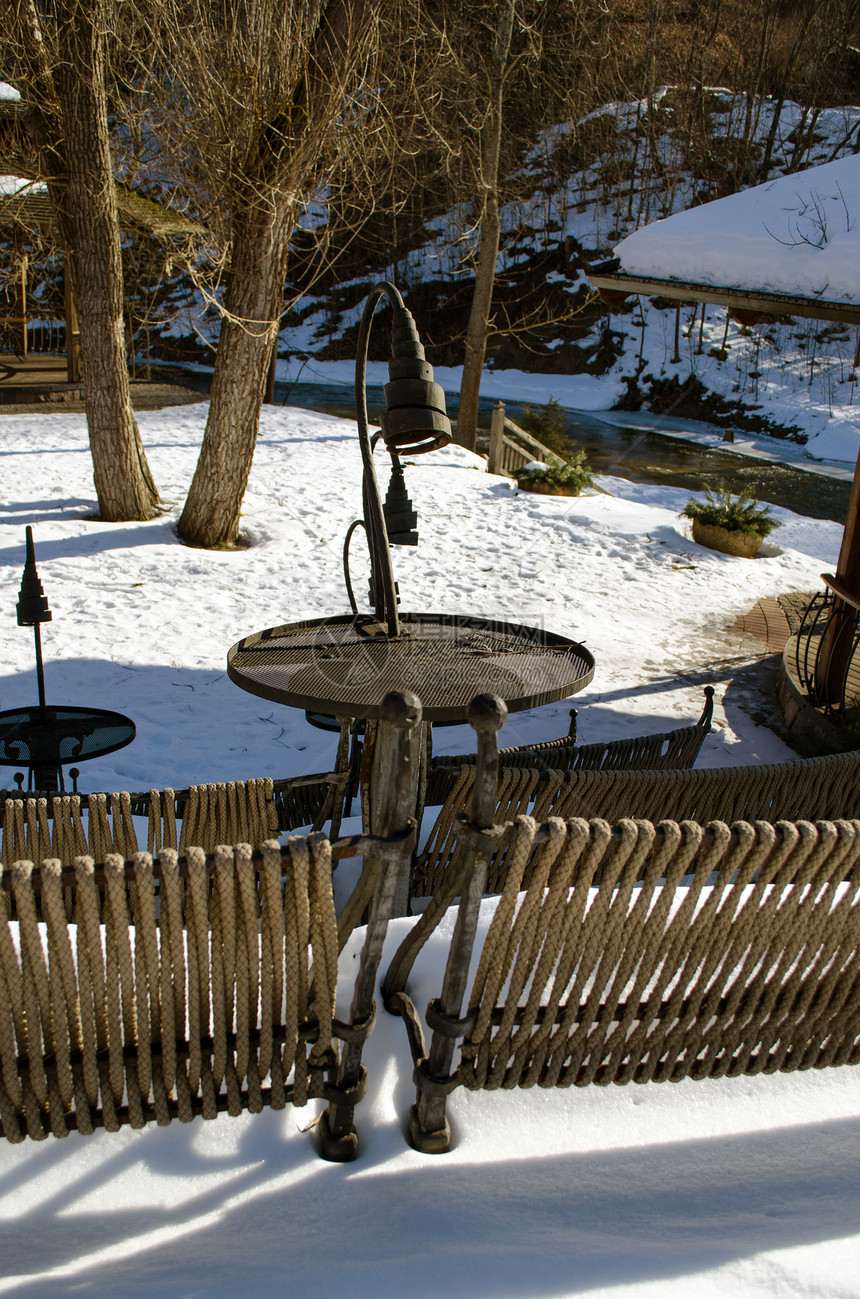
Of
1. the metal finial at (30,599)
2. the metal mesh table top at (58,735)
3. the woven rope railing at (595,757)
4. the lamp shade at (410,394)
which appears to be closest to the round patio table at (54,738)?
the metal mesh table top at (58,735)

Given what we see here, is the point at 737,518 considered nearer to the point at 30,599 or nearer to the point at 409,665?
the point at 409,665

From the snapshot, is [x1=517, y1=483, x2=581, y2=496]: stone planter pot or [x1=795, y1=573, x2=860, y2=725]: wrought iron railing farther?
[x1=517, y1=483, x2=581, y2=496]: stone planter pot

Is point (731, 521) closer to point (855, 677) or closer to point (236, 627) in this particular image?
point (855, 677)

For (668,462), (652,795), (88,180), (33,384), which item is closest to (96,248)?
(88,180)

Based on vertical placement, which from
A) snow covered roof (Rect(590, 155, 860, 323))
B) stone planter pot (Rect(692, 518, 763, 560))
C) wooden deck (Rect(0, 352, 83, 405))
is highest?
snow covered roof (Rect(590, 155, 860, 323))

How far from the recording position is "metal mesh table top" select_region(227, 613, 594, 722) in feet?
8.52

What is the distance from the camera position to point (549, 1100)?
7.09 ft

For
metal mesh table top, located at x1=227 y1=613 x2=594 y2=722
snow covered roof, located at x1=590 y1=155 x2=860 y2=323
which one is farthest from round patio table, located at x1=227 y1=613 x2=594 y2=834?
snow covered roof, located at x1=590 y1=155 x2=860 y2=323

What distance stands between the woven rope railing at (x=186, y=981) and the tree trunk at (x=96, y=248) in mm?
7336

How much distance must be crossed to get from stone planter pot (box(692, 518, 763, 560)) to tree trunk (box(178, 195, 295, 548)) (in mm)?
5004

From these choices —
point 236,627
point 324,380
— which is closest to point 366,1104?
point 236,627

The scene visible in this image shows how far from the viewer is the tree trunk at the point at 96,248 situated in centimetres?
726

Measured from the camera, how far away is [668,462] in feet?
60.6

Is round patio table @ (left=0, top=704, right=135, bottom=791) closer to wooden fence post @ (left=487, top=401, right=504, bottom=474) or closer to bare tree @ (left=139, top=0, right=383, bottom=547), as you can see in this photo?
bare tree @ (left=139, top=0, right=383, bottom=547)
